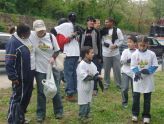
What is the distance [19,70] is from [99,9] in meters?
35.3

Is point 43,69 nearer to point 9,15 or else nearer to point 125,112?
point 125,112

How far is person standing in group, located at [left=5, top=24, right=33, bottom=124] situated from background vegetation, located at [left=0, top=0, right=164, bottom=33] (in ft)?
77.6

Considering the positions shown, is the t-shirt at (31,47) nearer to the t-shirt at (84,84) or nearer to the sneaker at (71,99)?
the t-shirt at (84,84)

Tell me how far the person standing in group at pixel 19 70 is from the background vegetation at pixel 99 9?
77.6 ft

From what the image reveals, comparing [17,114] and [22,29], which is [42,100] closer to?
[17,114]

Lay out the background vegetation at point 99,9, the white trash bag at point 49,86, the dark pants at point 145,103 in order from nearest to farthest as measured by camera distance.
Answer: the white trash bag at point 49,86 < the dark pants at point 145,103 < the background vegetation at point 99,9

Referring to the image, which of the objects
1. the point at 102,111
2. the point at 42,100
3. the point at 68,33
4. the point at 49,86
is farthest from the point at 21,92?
the point at 68,33

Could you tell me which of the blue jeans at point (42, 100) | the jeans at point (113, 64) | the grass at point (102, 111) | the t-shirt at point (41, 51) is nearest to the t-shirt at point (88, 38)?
the jeans at point (113, 64)

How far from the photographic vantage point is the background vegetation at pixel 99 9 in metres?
32.9

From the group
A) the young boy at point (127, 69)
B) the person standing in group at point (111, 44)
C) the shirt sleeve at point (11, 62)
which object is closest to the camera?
the shirt sleeve at point (11, 62)

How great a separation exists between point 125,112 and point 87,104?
1.31 metres

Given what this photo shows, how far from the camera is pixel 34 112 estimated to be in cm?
920

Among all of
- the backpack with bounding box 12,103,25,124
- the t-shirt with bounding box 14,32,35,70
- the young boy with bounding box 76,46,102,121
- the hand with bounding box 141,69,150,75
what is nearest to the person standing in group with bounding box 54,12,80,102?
the young boy with bounding box 76,46,102,121

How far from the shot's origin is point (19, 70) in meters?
7.75
